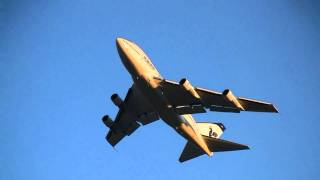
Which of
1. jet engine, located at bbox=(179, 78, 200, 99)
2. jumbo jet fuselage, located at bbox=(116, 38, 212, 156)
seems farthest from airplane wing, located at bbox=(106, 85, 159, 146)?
jet engine, located at bbox=(179, 78, 200, 99)

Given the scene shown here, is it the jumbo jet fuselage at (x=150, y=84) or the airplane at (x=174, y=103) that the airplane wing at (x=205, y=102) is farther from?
the jumbo jet fuselage at (x=150, y=84)

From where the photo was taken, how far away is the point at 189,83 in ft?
147

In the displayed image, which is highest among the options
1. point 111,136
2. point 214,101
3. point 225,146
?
point 111,136

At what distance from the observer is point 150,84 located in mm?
45719

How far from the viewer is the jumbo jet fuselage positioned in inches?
1801

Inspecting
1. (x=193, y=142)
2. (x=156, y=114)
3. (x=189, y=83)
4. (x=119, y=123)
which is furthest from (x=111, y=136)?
(x=189, y=83)

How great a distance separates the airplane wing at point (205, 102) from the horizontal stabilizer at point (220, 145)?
15.7ft

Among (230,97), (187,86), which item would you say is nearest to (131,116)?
(187,86)

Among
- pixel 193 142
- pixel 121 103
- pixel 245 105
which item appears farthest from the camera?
pixel 121 103

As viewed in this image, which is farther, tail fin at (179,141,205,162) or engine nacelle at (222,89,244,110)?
tail fin at (179,141,205,162)

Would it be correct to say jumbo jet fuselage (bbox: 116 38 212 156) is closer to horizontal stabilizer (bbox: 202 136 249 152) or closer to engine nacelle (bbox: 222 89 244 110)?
horizontal stabilizer (bbox: 202 136 249 152)

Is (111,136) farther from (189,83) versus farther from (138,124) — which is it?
(189,83)

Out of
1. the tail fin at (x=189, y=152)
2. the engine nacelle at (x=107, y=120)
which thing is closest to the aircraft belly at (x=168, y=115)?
the tail fin at (x=189, y=152)

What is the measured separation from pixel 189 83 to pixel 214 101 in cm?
279
